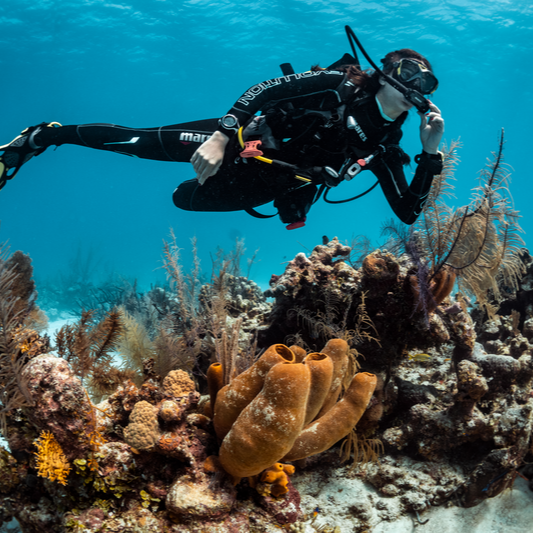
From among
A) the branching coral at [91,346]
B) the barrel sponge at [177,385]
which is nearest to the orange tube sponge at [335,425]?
the barrel sponge at [177,385]

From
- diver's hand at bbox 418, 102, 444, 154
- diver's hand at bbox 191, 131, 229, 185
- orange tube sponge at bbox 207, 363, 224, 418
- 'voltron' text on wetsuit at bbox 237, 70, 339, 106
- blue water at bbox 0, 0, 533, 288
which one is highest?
blue water at bbox 0, 0, 533, 288

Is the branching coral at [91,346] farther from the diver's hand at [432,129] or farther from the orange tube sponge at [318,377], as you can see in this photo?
the diver's hand at [432,129]

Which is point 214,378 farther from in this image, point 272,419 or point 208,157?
point 208,157

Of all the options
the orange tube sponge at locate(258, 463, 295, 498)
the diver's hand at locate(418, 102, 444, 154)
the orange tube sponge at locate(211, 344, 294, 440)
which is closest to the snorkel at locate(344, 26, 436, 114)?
the diver's hand at locate(418, 102, 444, 154)

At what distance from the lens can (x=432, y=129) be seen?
356cm

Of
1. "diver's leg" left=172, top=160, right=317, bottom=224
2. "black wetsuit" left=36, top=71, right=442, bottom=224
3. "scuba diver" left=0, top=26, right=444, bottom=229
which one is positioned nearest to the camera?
"scuba diver" left=0, top=26, right=444, bottom=229

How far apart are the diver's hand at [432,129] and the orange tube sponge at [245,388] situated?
3031mm

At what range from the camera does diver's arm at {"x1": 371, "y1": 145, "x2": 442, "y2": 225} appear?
3.66m

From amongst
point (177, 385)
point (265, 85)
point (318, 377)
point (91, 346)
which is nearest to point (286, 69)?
point (265, 85)

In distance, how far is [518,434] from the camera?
3.02m

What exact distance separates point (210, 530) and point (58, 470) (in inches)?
39.2

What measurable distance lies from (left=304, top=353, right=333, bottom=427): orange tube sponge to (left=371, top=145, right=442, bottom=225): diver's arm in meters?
2.58

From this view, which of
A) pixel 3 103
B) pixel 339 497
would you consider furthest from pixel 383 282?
pixel 3 103

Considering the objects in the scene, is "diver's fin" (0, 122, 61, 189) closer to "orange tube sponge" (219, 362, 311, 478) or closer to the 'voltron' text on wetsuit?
the 'voltron' text on wetsuit
